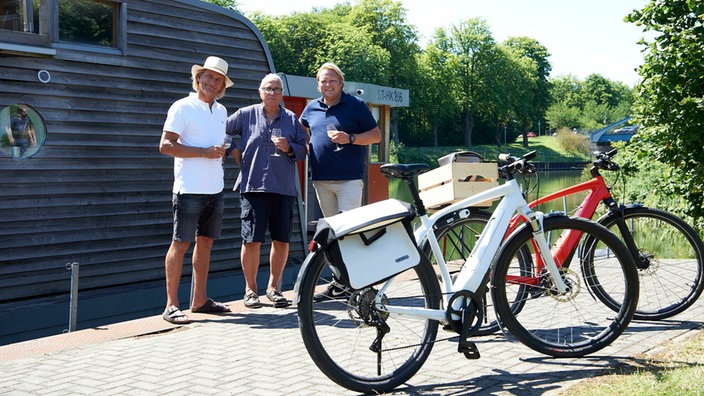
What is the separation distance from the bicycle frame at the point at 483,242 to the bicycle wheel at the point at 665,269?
1.17 meters

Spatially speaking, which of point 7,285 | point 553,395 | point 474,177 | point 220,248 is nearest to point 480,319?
point 553,395

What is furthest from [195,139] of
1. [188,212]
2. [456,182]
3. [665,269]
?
[665,269]

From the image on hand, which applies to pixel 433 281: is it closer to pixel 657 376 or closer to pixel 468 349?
pixel 468 349

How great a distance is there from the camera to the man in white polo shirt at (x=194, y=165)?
19.9 ft

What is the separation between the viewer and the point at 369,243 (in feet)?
13.3

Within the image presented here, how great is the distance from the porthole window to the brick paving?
229 centimetres

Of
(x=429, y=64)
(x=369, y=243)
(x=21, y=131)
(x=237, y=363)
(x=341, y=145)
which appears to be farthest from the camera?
(x=429, y=64)

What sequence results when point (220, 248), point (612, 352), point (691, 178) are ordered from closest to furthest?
point (612, 352) → point (220, 248) → point (691, 178)

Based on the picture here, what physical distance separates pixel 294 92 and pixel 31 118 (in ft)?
14.7

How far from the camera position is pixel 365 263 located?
13.2 ft

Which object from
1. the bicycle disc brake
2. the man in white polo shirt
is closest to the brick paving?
the bicycle disc brake

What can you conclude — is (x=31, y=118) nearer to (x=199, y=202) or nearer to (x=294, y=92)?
(x=199, y=202)

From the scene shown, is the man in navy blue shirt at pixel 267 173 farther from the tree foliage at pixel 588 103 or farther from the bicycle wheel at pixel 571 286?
Result: the tree foliage at pixel 588 103

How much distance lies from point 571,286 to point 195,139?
288 cm
